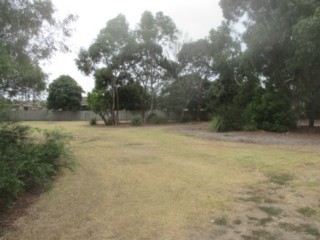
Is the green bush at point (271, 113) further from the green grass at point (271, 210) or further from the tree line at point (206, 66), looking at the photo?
the green grass at point (271, 210)

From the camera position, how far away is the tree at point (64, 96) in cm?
3632

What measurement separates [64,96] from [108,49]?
1748 centimetres

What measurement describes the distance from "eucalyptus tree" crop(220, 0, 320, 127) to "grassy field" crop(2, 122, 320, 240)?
6162mm

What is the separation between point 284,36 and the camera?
13.6 meters

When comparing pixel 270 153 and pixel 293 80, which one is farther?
pixel 293 80

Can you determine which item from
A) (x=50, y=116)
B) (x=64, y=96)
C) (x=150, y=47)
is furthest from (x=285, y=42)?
(x=64, y=96)

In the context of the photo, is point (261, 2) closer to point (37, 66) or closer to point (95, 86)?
point (37, 66)

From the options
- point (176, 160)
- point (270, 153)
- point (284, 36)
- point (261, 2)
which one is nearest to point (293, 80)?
point (284, 36)

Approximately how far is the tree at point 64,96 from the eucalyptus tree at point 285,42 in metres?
25.3

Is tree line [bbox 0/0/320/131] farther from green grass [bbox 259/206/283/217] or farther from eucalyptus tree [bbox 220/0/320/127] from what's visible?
green grass [bbox 259/206/283/217]

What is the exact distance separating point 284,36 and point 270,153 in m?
7.50

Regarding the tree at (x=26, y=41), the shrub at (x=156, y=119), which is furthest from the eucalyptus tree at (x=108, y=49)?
the tree at (x=26, y=41)

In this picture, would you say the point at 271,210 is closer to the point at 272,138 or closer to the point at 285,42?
the point at 272,138

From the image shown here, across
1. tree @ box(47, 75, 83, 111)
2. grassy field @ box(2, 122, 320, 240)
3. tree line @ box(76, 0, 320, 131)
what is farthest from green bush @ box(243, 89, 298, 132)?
A: tree @ box(47, 75, 83, 111)
